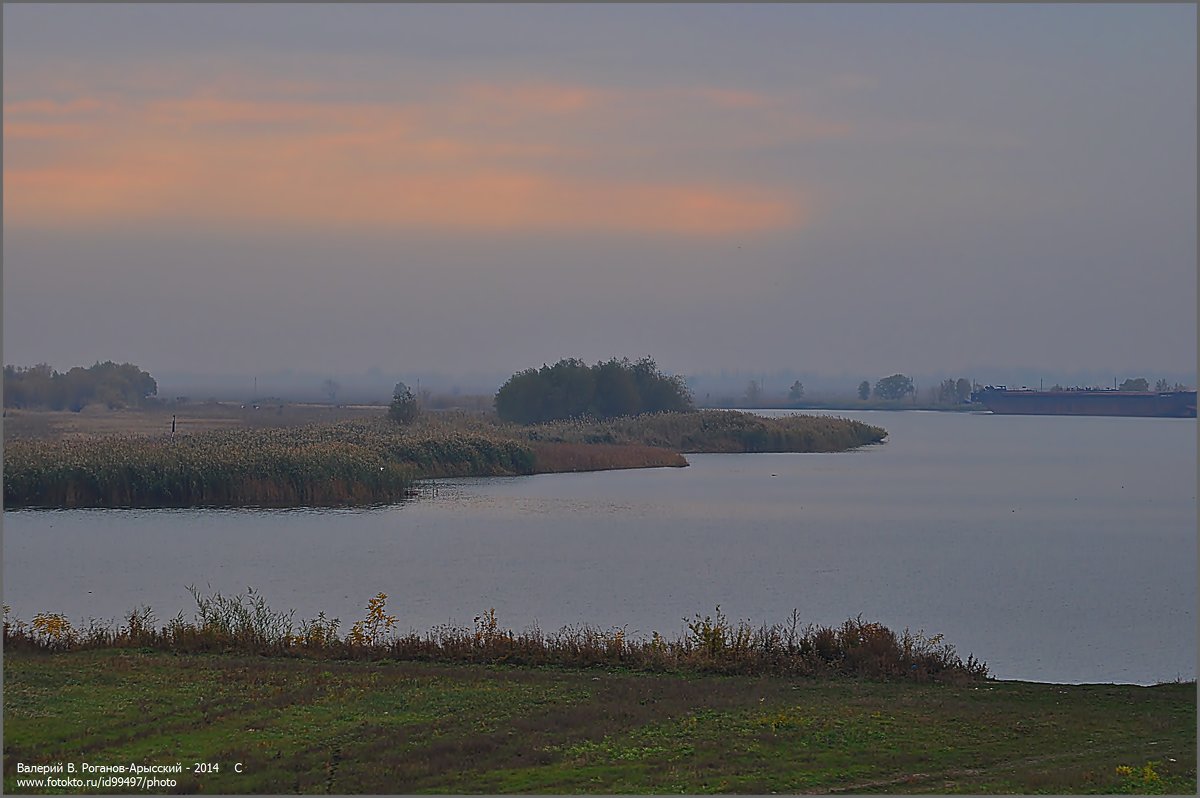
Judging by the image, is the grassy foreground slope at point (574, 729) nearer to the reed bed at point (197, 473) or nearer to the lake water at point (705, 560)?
the lake water at point (705, 560)

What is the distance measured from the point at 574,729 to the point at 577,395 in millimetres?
58420

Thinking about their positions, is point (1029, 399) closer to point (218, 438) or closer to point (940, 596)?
point (218, 438)

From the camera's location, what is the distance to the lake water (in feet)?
59.7

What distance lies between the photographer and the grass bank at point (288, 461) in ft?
110

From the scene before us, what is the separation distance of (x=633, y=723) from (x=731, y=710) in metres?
1.01

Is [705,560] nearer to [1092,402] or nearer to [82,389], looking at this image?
[82,389]

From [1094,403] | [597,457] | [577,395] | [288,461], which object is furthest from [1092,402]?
[288,461]

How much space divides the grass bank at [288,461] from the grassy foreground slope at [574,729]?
2163 cm

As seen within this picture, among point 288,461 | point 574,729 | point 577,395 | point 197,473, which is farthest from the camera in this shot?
point 577,395

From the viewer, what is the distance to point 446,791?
7.97m

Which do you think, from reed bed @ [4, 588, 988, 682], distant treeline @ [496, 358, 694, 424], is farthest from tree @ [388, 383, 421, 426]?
reed bed @ [4, 588, 988, 682]

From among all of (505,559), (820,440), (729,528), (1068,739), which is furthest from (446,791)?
(820,440)

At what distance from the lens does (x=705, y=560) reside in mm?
24547

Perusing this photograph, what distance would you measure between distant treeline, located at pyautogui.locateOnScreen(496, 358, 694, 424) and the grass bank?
1115 cm
